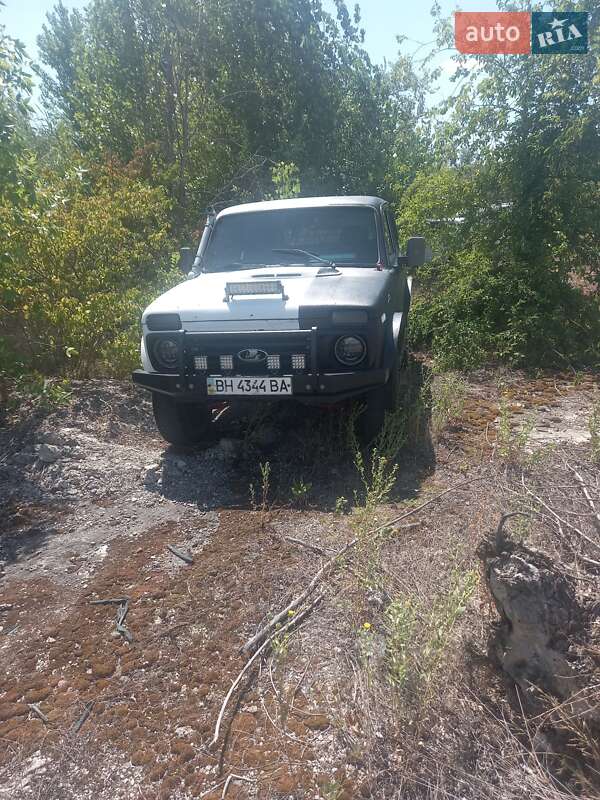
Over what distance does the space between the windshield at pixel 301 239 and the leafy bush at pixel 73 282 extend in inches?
47.4

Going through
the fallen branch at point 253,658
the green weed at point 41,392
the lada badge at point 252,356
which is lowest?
the fallen branch at point 253,658

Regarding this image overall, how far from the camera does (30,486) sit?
13.3ft

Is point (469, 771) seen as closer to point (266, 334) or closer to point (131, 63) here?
point (266, 334)

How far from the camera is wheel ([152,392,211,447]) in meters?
4.34

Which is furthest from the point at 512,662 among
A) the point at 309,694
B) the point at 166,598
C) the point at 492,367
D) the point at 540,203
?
the point at 540,203

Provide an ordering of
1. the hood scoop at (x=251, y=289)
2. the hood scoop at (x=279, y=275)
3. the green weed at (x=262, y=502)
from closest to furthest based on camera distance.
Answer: the green weed at (x=262, y=502), the hood scoop at (x=251, y=289), the hood scoop at (x=279, y=275)

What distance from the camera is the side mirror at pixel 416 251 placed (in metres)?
5.00

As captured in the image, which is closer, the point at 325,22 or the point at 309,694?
the point at 309,694

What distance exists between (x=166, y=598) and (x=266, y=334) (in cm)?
170

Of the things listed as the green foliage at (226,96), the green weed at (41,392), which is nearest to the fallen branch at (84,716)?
the green weed at (41,392)

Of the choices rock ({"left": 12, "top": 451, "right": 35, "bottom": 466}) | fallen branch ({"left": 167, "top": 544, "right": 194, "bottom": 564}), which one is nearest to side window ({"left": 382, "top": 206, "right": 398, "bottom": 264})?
fallen branch ({"left": 167, "top": 544, "right": 194, "bottom": 564})

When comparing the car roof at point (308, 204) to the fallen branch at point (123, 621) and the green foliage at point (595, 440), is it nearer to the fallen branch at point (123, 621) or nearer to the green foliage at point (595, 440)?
the green foliage at point (595, 440)

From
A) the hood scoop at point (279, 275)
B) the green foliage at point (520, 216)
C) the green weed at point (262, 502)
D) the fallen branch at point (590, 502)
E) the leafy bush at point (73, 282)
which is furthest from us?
the green foliage at point (520, 216)

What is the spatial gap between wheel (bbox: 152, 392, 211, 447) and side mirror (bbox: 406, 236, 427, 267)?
218 centimetres
